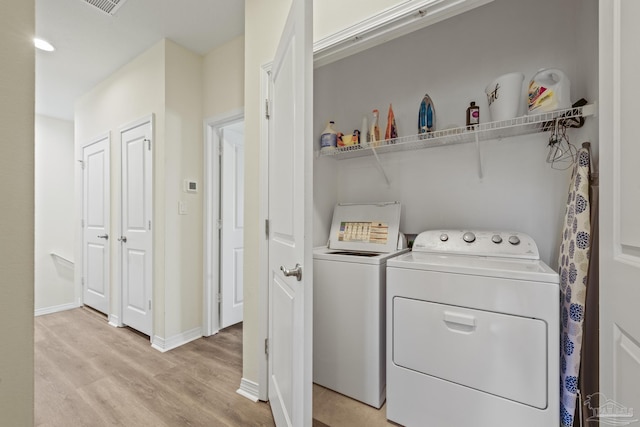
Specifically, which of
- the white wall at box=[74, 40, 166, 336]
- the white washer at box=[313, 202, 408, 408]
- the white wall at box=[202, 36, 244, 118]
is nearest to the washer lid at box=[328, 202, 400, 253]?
the white washer at box=[313, 202, 408, 408]

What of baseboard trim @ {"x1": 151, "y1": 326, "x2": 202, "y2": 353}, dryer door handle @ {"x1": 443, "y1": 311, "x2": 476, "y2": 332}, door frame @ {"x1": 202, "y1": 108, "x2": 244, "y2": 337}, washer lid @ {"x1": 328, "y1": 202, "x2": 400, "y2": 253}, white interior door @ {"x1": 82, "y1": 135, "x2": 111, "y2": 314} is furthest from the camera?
white interior door @ {"x1": 82, "y1": 135, "x2": 111, "y2": 314}

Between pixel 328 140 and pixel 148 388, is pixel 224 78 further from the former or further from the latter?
pixel 148 388

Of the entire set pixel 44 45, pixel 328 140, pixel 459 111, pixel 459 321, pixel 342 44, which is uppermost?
pixel 44 45

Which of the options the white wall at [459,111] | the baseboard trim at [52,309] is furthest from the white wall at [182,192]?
the baseboard trim at [52,309]

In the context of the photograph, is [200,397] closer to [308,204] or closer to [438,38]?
[308,204]

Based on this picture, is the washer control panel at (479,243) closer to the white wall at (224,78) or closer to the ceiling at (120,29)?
the white wall at (224,78)

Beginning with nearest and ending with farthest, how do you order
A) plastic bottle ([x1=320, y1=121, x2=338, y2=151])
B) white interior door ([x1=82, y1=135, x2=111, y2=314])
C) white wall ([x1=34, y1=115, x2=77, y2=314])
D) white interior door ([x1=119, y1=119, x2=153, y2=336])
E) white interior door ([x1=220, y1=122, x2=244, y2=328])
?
1. plastic bottle ([x1=320, y1=121, x2=338, y2=151])
2. white interior door ([x1=119, y1=119, x2=153, y2=336])
3. white interior door ([x1=220, y1=122, x2=244, y2=328])
4. white interior door ([x1=82, y1=135, x2=111, y2=314])
5. white wall ([x1=34, y1=115, x2=77, y2=314])

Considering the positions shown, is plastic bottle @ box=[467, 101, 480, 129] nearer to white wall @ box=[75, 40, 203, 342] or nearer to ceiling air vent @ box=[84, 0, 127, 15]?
white wall @ box=[75, 40, 203, 342]

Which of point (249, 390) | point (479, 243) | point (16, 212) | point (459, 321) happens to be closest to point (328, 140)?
point (479, 243)

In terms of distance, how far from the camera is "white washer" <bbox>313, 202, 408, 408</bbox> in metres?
1.56

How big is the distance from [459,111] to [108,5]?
Answer: 2.69 m

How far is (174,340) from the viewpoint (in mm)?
2391

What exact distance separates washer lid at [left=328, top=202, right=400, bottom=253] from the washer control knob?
420mm

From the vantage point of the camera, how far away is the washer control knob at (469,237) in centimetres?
162
